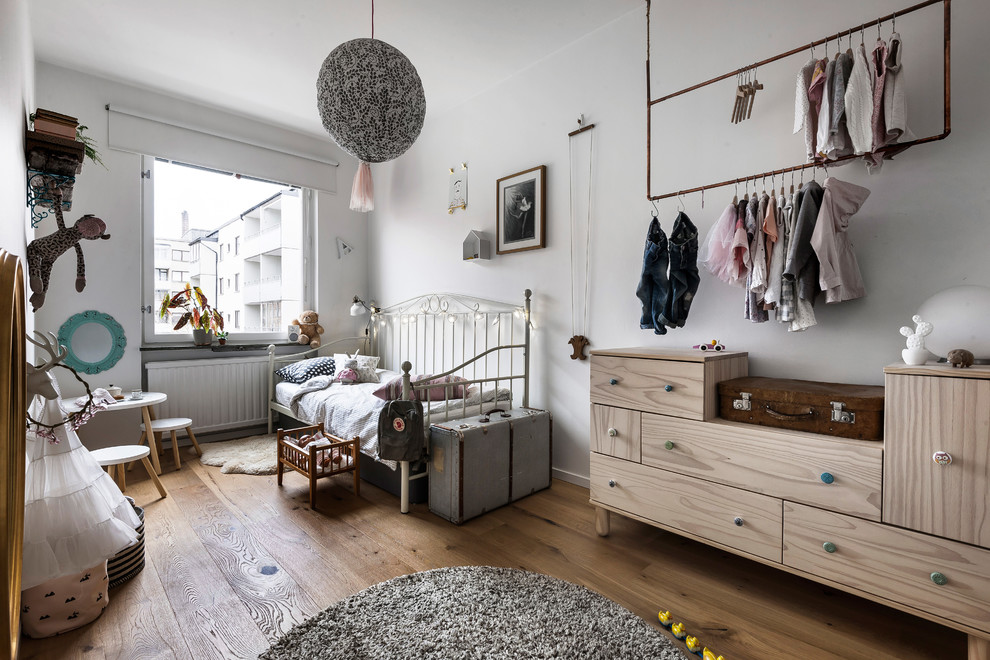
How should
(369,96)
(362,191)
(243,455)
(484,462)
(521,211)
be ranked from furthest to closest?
(362,191), (243,455), (521,211), (484,462), (369,96)

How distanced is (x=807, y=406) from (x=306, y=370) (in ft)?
11.6

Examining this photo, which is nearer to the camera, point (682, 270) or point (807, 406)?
point (807, 406)

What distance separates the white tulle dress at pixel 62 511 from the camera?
1431 mm

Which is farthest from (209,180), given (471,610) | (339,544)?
(471,610)

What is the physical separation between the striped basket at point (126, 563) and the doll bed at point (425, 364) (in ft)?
3.51

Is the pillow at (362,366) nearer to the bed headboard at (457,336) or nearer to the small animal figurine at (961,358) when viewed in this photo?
the bed headboard at (457,336)

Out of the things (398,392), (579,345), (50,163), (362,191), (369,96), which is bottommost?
(398,392)

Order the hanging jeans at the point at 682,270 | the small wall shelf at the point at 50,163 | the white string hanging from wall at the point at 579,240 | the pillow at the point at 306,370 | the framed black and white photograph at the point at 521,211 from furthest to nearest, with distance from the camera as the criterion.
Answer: the pillow at the point at 306,370 < the framed black and white photograph at the point at 521,211 < the white string hanging from wall at the point at 579,240 < the hanging jeans at the point at 682,270 < the small wall shelf at the point at 50,163

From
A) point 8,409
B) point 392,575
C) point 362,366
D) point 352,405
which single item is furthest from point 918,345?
point 362,366

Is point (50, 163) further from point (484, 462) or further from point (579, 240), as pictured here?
point (579, 240)

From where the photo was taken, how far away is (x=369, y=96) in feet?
5.79

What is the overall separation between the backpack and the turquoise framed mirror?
2.45 metres

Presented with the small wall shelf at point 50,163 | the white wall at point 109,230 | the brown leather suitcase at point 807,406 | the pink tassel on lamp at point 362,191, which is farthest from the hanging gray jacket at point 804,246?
the white wall at point 109,230

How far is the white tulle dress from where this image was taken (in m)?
1.43
